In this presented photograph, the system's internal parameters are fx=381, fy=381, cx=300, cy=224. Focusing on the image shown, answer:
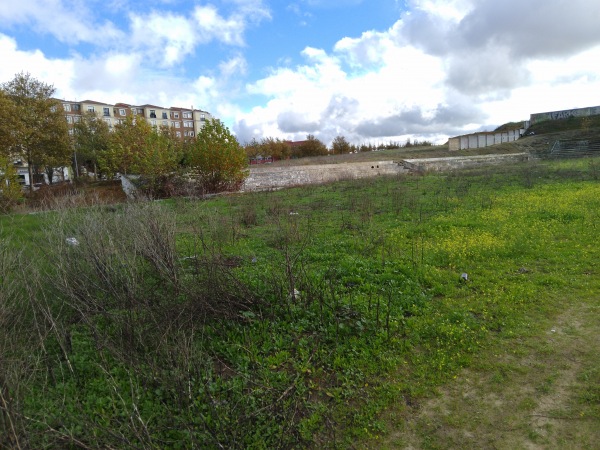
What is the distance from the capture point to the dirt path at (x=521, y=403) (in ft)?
9.04

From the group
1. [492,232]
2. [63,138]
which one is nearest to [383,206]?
[492,232]

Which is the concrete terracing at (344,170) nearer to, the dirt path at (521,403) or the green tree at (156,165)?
the green tree at (156,165)

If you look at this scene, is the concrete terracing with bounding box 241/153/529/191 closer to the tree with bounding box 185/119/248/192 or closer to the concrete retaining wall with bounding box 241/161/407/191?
the concrete retaining wall with bounding box 241/161/407/191

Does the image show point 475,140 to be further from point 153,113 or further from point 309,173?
point 153,113

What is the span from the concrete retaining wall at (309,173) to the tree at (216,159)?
191 cm

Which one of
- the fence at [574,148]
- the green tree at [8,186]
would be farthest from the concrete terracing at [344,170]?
the green tree at [8,186]

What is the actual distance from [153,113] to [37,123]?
206 ft

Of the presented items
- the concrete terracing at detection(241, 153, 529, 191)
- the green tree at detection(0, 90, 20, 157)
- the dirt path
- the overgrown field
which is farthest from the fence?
the green tree at detection(0, 90, 20, 157)

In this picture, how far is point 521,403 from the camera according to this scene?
3.09m

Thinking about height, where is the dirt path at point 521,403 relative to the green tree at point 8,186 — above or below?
below

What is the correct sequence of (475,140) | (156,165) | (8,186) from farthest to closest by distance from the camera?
→ (475,140) < (156,165) < (8,186)

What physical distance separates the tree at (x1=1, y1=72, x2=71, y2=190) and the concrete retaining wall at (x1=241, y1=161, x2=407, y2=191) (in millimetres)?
15528

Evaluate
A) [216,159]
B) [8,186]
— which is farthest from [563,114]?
[8,186]

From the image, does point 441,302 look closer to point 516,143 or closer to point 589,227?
point 589,227
